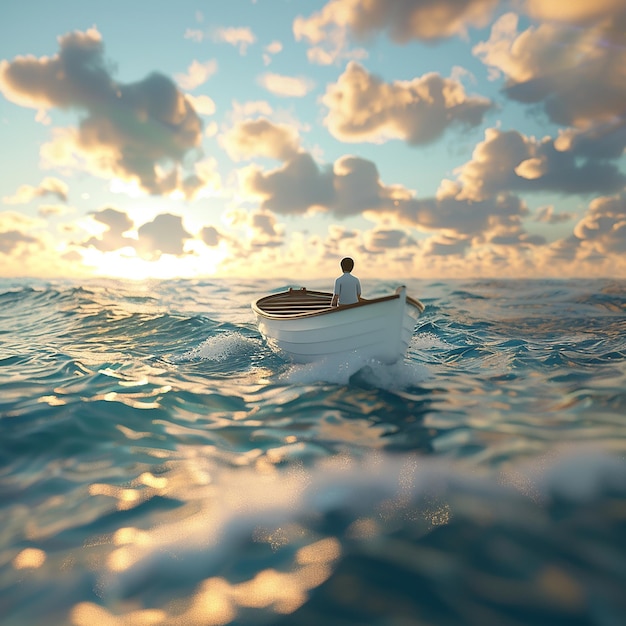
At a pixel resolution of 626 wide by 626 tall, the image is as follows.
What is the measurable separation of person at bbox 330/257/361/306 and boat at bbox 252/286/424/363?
3.60 feet

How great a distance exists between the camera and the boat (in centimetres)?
961

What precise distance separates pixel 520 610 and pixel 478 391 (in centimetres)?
671

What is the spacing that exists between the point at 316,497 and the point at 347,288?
6.73m

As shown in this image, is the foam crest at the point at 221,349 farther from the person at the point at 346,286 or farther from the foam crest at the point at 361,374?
the person at the point at 346,286

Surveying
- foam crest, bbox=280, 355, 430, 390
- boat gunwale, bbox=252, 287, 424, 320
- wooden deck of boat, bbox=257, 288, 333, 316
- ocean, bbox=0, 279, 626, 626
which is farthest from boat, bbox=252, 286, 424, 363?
wooden deck of boat, bbox=257, 288, 333, 316

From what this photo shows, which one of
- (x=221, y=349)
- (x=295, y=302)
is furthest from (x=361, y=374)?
(x=295, y=302)

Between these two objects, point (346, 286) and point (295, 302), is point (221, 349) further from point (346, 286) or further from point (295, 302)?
point (346, 286)

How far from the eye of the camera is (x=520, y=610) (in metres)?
3.32

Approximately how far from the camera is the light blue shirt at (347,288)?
36.6 ft

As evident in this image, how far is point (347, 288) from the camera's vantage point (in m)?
11.1

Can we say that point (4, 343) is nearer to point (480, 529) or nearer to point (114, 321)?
point (114, 321)

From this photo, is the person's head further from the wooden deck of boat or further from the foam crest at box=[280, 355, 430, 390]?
the wooden deck of boat

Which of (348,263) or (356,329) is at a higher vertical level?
(348,263)

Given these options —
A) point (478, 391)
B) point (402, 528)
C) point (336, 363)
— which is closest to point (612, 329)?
point (478, 391)
